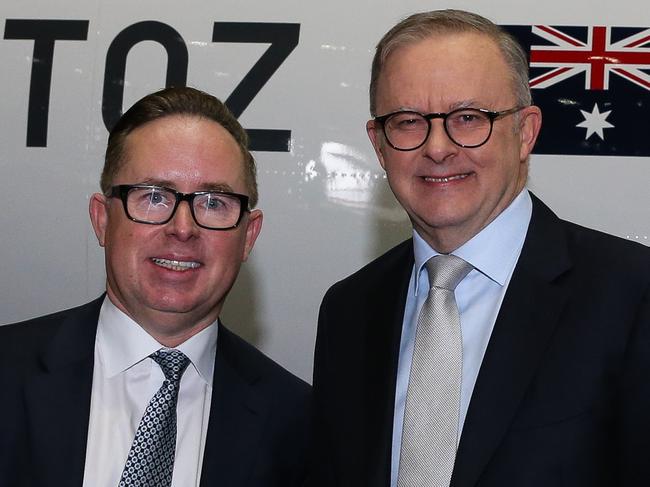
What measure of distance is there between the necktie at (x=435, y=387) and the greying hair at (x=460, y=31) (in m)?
0.46

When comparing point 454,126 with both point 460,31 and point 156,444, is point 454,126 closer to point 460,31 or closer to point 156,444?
point 460,31

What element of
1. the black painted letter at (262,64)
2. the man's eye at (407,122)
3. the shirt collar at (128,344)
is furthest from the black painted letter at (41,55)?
the man's eye at (407,122)

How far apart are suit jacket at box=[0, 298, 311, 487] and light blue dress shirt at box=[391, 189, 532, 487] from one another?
0.36 m

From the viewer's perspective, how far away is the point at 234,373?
8.19 feet

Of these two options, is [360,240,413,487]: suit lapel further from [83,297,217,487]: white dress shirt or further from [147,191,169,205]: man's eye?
[147,191,169,205]: man's eye

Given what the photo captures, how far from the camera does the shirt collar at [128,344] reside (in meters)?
2.35

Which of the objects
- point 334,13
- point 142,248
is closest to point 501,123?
point 142,248

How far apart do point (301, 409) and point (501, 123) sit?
92 cm

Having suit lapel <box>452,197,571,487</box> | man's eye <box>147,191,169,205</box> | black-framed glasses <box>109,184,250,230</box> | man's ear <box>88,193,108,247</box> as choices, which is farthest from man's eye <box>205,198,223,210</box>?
suit lapel <box>452,197,571,487</box>

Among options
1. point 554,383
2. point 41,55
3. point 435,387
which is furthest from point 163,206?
point 41,55

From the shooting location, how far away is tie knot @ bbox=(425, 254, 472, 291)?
7.46 feet

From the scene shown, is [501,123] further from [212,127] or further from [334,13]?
[334,13]

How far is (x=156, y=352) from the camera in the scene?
2365mm

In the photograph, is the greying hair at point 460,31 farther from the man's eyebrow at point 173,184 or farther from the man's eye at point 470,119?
the man's eyebrow at point 173,184
